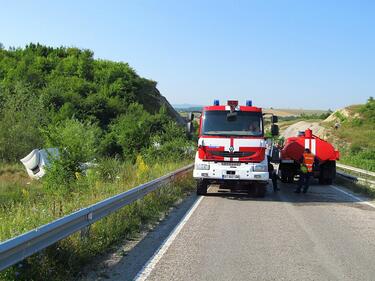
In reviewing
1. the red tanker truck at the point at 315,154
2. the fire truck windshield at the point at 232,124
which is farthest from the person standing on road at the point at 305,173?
the fire truck windshield at the point at 232,124

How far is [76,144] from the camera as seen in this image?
698 inches

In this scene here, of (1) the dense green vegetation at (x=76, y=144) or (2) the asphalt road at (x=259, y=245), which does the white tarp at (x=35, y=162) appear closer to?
(1) the dense green vegetation at (x=76, y=144)

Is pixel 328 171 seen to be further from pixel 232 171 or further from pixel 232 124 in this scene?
pixel 232 171

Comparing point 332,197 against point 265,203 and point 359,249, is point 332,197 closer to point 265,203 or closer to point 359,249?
point 265,203

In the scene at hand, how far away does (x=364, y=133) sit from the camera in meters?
62.0

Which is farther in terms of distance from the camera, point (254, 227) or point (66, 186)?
point (66, 186)

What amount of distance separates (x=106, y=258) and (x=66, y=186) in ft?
31.3

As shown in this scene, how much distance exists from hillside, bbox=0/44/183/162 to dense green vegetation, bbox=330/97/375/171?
19.7 meters

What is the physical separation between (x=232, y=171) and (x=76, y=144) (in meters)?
6.06

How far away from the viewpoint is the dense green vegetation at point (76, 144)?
302 inches

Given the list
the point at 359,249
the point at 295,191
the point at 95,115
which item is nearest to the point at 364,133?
the point at 95,115

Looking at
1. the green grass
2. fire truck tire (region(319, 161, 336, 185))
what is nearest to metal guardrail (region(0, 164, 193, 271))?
the green grass

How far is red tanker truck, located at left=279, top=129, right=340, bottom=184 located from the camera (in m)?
20.3

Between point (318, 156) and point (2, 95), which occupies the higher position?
point (2, 95)
